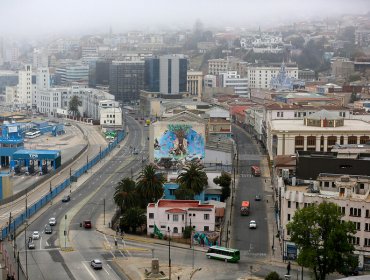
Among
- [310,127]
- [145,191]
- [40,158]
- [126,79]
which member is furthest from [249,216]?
[126,79]

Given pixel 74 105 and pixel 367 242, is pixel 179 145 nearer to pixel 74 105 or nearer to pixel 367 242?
pixel 367 242

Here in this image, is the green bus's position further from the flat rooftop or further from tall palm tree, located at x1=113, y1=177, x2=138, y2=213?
the flat rooftop

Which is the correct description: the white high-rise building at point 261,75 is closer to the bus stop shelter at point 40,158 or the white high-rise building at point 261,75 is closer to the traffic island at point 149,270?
the bus stop shelter at point 40,158

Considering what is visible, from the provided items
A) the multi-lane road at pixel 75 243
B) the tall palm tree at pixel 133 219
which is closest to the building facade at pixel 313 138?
the multi-lane road at pixel 75 243

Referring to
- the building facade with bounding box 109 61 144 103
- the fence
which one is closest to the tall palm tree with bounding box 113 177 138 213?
the fence

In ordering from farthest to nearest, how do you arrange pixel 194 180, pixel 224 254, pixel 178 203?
pixel 194 180, pixel 178 203, pixel 224 254

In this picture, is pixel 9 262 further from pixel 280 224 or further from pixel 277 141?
pixel 277 141
